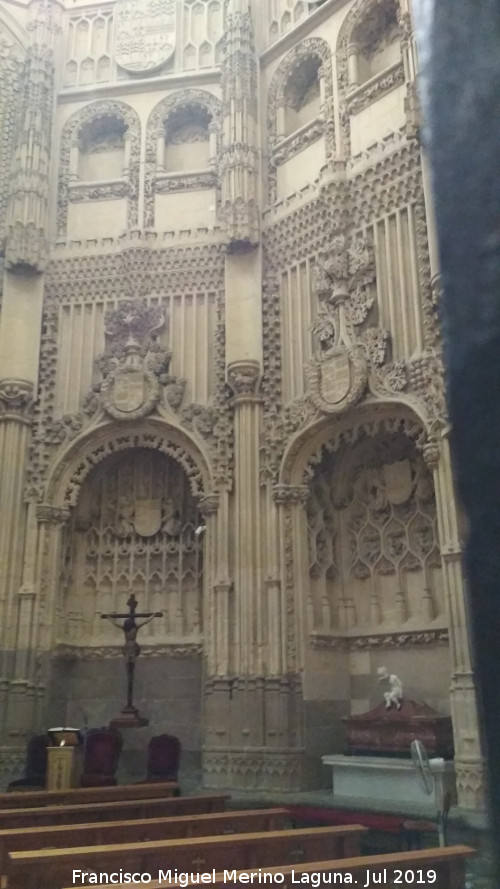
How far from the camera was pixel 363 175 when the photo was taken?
12906mm

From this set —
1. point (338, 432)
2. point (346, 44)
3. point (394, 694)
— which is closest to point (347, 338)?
point (338, 432)

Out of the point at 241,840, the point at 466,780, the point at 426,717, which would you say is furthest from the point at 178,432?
the point at 241,840

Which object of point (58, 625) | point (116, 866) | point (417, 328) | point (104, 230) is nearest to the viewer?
point (116, 866)

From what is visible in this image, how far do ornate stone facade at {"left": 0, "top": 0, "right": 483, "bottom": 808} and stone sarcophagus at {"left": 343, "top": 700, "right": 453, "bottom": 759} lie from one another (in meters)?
0.91

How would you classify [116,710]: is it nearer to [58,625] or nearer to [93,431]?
[58,625]

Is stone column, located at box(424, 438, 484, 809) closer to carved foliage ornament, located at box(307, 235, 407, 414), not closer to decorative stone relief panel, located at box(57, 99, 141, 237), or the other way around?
carved foliage ornament, located at box(307, 235, 407, 414)

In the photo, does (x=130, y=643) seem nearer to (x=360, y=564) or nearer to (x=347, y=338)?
(x=360, y=564)

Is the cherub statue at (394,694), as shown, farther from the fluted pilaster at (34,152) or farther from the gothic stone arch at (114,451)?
the fluted pilaster at (34,152)

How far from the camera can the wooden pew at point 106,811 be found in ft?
22.7

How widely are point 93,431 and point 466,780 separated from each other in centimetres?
814

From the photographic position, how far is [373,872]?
183 inches

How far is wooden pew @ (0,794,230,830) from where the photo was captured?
22.7 ft

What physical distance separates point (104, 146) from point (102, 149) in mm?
87

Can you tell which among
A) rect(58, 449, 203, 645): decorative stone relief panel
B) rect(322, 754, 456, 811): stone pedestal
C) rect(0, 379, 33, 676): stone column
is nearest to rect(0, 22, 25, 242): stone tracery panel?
rect(0, 379, 33, 676): stone column
